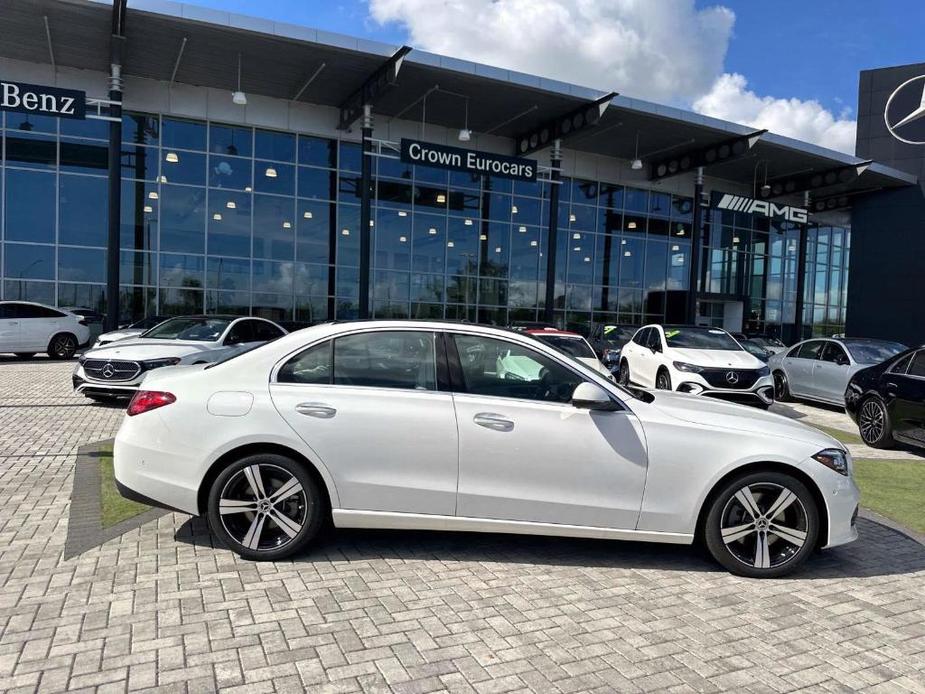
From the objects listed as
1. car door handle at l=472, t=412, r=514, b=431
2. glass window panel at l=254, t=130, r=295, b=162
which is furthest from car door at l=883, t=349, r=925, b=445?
glass window panel at l=254, t=130, r=295, b=162

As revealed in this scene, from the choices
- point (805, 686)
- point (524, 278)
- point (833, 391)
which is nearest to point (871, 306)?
point (524, 278)

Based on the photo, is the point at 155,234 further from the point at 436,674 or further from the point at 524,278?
the point at 436,674

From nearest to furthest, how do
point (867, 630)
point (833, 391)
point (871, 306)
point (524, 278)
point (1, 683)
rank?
point (1, 683) < point (867, 630) < point (833, 391) < point (524, 278) < point (871, 306)

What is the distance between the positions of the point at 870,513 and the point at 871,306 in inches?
1414

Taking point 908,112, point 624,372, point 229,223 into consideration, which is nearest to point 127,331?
point 229,223

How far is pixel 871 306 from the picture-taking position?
35.1 meters

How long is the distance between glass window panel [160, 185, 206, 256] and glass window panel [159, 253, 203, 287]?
0.99 feet

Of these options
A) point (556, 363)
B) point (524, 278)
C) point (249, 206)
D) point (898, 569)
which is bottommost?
point (898, 569)

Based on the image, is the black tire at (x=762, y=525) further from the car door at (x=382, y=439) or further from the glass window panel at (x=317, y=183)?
the glass window panel at (x=317, y=183)

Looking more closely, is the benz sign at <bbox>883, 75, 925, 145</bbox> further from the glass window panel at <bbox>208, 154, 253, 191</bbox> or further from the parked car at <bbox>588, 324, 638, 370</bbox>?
the glass window panel at <bbox>208, 154, 253, 191</bbox>

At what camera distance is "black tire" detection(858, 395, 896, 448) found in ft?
27.0

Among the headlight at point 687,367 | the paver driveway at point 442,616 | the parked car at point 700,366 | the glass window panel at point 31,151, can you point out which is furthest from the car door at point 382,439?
the glass window panel at point 31,151

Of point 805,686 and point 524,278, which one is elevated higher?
point 524,278

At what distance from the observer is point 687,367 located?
1109cm
